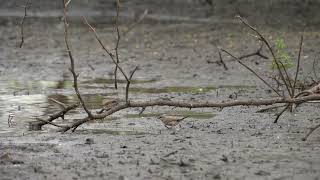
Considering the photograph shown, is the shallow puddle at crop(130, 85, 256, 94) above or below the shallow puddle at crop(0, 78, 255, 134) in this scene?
above

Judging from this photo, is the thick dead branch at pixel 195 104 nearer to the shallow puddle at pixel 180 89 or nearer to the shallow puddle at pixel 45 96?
the shallow puddle at pixel 45 96

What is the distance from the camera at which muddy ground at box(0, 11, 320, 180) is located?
5.69m

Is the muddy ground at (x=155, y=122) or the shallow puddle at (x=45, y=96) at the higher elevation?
the muddy ground at (x=155, y=122)

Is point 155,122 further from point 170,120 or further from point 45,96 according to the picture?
point 45,96

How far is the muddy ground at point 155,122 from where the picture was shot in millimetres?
5691

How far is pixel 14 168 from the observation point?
5.75 metres

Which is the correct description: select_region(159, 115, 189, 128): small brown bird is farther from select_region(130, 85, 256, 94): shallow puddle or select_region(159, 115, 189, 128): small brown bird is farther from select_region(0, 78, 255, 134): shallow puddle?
select_region(130, 85, 256, 94): shallow puddle

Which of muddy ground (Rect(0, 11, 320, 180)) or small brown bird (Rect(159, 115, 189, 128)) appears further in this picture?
small brown bird (Rect(159, 115, 189, 128))

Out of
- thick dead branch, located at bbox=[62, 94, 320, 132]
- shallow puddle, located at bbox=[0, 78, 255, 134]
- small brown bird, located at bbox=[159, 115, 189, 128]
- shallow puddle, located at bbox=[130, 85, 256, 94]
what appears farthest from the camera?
shallow puddle, located at bbox=[130, 85, 256, 94]

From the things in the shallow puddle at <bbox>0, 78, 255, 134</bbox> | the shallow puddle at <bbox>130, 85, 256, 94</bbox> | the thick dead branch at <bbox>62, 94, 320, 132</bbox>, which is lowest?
the shallow puddle at <bbox>0, 78, 255, 134</bbox>

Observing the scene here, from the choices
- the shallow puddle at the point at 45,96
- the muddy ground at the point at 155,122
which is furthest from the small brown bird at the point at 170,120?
the shallow puddle at the point at 45,96

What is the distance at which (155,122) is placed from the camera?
7.72 metres

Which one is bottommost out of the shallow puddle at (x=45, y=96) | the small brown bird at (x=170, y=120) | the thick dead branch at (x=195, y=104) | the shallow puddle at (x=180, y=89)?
the shallow puddle at (x=45, y=96)

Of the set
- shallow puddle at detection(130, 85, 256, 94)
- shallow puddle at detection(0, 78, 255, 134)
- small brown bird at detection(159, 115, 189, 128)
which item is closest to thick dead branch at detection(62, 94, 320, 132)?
small brown bird at detection(159, 115, 189, 128)
